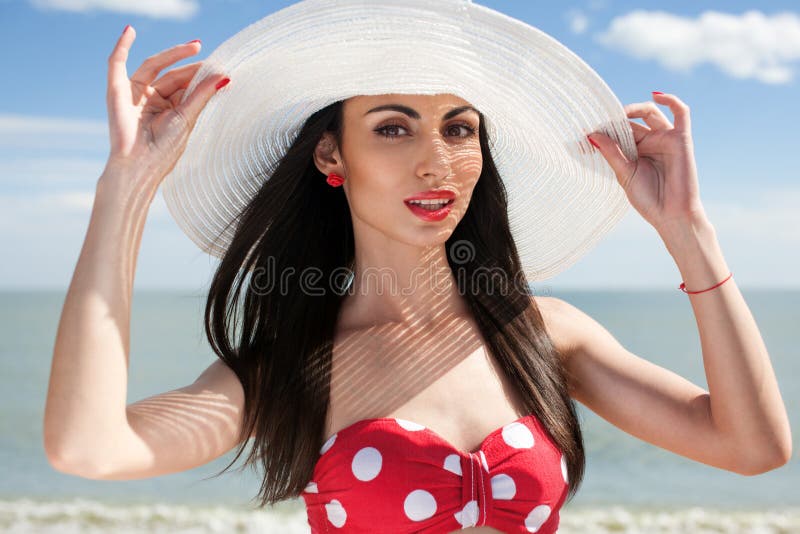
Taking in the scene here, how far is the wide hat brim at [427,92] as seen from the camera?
2.20m

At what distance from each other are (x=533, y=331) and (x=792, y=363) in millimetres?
23625

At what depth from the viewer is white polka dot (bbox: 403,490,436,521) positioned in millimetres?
2348

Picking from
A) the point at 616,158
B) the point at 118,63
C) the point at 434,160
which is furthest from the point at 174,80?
the point at 616,158

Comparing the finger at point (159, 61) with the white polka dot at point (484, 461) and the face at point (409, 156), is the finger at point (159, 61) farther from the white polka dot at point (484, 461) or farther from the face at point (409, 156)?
the white polka dot at point (484, 461)

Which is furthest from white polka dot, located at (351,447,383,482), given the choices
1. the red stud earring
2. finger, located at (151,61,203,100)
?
finger, located at (151,61,203,100)

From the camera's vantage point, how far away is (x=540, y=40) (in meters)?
2.24

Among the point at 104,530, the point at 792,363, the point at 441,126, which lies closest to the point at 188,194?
the point at 441,126

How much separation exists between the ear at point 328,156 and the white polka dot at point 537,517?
127cm

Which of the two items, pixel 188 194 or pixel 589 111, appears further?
pixel 188 194

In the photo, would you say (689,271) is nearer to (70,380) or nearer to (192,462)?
(192,462)

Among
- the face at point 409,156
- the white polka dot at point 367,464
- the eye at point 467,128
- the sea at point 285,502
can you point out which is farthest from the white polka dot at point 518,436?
the sea at point 285,502

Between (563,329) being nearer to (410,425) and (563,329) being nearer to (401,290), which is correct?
(401,290)

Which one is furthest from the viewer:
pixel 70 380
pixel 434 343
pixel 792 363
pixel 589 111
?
pixel 792 363

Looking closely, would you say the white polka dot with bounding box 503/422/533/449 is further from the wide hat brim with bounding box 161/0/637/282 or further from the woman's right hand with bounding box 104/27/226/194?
the woman's right hand with bounding box 104/27/226/194
